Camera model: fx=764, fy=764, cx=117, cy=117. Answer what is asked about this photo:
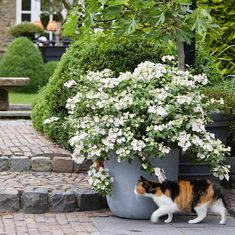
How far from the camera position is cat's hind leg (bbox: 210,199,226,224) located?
21.6 ft

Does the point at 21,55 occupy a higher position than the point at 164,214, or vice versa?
the point at 21,55

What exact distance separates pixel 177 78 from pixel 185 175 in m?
1.33

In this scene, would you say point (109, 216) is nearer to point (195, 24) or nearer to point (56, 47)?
point (195, 24)

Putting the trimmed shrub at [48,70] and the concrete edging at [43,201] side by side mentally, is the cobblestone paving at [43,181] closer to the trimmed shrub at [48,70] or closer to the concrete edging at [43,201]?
the concrete edging at [43,201]

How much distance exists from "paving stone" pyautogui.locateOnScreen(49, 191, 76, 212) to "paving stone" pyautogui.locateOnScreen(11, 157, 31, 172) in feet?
3.61

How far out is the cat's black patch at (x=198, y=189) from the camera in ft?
21.6

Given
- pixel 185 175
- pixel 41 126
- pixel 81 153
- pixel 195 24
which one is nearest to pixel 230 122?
pixel 185 175

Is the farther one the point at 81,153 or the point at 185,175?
the point at 185,175

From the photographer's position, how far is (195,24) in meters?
7.01

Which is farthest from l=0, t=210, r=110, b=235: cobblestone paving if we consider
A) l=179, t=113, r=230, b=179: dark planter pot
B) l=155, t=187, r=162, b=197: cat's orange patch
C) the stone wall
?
the stone wall

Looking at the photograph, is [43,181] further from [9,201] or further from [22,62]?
[22,62]

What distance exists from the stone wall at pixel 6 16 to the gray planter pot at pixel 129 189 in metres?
23.7

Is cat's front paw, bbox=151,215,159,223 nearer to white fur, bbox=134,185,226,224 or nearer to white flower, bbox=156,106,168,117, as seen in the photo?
white fur, bbox=134,185,226,224

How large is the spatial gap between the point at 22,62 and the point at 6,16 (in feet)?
41.4
